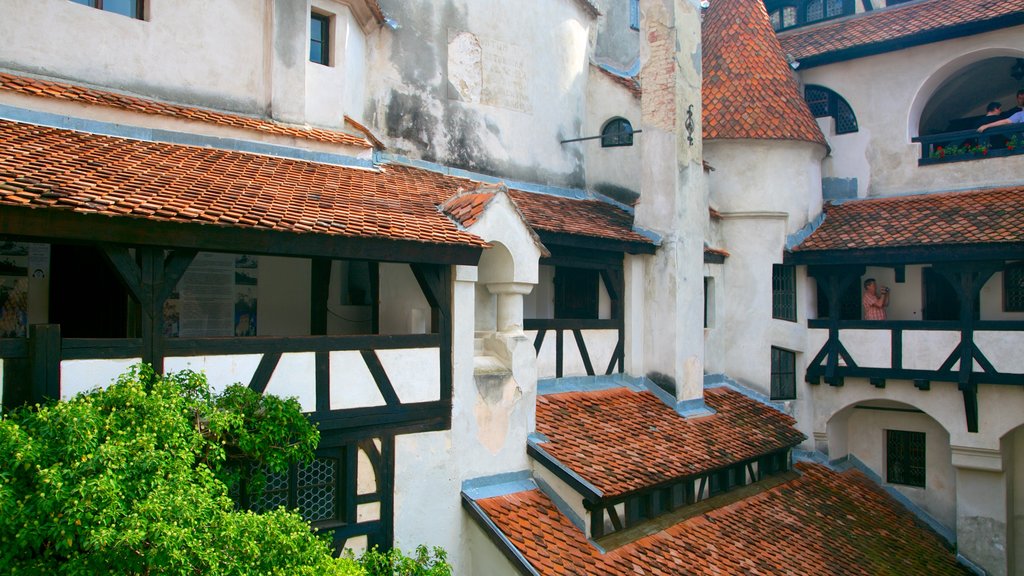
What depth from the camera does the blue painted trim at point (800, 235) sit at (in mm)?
18438

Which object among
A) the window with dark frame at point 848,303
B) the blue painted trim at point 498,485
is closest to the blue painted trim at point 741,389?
the window with dark frame at point 848,303

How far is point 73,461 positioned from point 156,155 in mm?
4577

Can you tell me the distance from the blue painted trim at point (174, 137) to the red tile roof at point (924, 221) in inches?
419

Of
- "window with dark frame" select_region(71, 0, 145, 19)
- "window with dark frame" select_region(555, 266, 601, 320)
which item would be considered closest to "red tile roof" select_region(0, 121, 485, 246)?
"window with dark frame" select_region(71, 0, 145, 19)

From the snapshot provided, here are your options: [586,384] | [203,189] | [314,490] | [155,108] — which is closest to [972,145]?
[586,384]

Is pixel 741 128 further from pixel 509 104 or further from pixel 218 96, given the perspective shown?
pixel 218 96

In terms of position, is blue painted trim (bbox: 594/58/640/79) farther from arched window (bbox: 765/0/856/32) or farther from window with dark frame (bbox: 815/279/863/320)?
window with dark frame (bbox: 815/279/863/320)

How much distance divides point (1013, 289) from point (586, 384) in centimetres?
952

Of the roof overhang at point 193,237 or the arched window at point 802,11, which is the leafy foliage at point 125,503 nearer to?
the roof overhang at point 193,237

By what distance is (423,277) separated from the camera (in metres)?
10.3

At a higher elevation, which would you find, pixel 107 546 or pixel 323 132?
pixel 323 132

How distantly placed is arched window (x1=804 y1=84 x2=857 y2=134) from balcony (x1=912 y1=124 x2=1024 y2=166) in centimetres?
154

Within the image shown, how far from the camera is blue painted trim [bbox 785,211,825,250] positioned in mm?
18438

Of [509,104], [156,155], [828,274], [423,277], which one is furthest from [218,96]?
[828,274]
